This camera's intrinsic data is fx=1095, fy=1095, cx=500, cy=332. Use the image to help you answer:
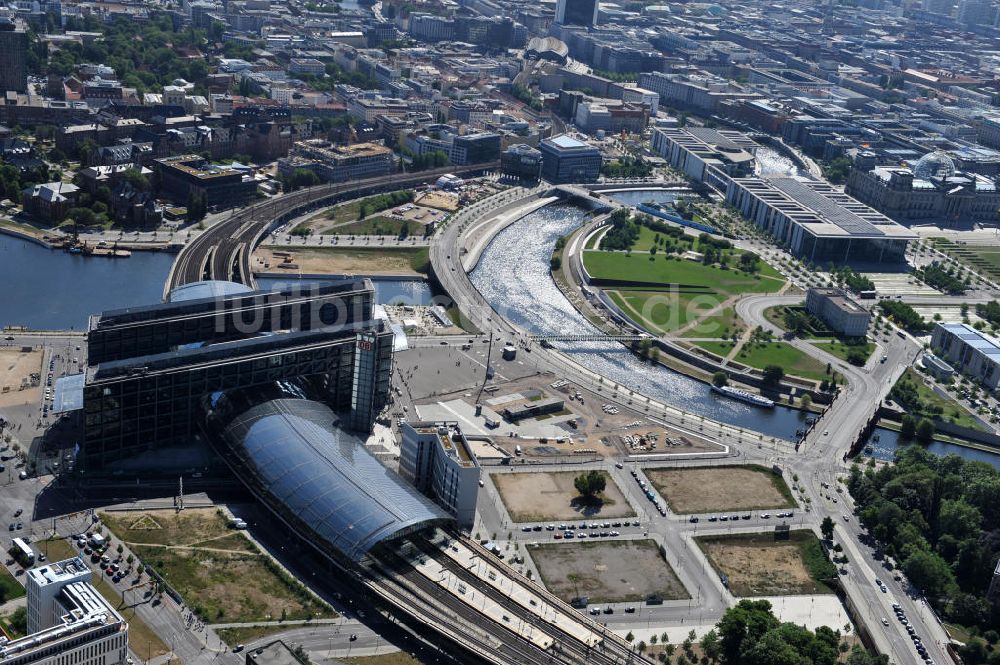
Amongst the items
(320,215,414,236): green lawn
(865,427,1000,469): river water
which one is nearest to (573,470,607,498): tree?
(865,427,1000,469): river water

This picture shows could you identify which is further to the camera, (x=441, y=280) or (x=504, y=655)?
(x=441, y=280)

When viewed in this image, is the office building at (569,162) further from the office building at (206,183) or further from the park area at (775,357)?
the park area at (775,357)

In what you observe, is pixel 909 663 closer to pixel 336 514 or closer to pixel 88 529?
pixel 336 514

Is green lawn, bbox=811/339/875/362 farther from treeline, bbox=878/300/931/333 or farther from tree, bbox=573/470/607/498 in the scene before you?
tree, bbox=573/470/607/498

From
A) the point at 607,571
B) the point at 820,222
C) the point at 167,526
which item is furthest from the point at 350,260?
the point at 607,571

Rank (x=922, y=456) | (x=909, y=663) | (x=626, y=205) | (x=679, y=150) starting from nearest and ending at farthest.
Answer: (x=909, y=663) → (x=922, y=456) → (x=626, y=205) → (x=679, y=150)

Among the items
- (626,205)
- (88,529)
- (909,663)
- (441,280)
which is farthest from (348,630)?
(626,205)

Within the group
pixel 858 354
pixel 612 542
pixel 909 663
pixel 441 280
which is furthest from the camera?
pixel 441 280
